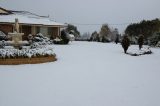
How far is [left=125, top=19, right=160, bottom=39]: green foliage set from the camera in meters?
43.9

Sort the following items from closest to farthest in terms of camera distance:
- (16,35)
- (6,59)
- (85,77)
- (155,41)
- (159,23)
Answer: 1. (85,77)
2. (6,59)
3. (16,35)
4. (155,41)
5. (159,23)

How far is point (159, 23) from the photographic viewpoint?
43.2 m

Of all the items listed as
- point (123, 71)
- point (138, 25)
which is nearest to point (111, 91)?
point (123, 71)

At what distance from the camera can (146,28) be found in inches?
1797

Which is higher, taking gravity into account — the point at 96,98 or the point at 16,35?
the point at 16,35

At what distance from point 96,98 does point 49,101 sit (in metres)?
1.45

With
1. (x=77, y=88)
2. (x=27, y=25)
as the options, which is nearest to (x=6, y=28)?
(x=27, y=25)

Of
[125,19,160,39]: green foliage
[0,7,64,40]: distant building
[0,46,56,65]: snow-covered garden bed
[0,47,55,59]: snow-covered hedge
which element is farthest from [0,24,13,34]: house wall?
[125,19,160,39]: green foliage

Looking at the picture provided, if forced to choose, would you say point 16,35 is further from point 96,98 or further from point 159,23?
point 159,23

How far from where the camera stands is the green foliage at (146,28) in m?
43.9

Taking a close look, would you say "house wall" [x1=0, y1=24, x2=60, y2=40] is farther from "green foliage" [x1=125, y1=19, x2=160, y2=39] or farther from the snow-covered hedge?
"green foliage" [x1=125, y1=19, x2=160, y2=39]

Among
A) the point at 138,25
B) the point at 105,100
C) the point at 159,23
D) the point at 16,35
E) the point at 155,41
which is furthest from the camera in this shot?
the point at 138,25

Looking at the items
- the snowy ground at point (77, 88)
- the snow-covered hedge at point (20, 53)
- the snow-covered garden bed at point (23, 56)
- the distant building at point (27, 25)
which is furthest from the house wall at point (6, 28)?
the snowy ground at point (77, 88)

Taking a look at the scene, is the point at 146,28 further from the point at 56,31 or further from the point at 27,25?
the point at 27,25
